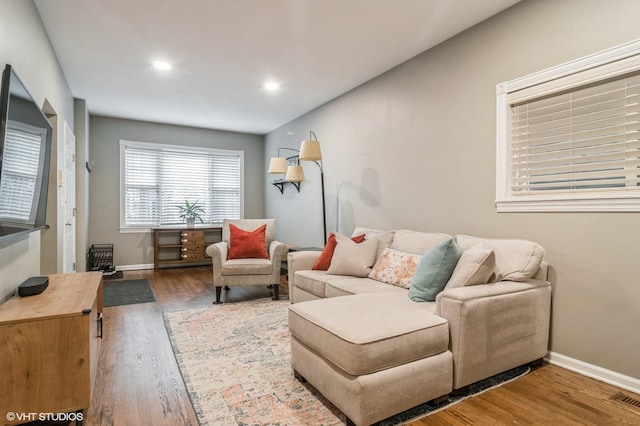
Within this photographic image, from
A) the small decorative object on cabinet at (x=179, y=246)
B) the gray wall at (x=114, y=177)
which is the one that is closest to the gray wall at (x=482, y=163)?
the small decorative object on cabinet at (x=179, y=246)

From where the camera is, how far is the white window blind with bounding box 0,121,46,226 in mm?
1736

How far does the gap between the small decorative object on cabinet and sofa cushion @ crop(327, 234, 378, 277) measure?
11.9 ft

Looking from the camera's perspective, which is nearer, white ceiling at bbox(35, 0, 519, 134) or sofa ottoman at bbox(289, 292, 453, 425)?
sofa ottoman at bbox(289, 292, 453, 425)

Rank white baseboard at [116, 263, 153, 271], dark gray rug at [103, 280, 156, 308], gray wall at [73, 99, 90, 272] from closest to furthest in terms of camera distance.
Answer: dark gray rug at [103, 280, 156, 308], gray wall at [73, 99, 90, 272], white baseboard at [116, 263, 153, 271]

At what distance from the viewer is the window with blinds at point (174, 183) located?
6141 mm

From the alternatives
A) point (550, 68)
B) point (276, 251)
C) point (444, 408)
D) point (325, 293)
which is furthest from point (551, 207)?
point (276, 251)

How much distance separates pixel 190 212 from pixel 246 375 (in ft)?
15.5

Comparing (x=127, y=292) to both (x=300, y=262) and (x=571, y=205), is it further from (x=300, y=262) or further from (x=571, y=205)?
(x=571, y=205)

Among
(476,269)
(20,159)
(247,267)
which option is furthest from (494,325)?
(20,159)

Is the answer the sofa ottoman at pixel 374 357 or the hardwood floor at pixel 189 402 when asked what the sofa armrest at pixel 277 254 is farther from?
the sofa ottoman at pixel 374 357

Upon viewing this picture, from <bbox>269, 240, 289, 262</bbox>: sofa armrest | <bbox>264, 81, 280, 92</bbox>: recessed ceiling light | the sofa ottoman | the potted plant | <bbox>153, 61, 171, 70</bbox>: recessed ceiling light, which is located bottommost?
the sofa ottoman

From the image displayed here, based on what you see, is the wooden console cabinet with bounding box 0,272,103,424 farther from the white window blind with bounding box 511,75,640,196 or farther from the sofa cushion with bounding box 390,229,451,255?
the white window blind with bounding box 511,75,640,196

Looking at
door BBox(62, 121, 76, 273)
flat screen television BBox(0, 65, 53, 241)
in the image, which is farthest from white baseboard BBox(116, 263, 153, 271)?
flat screen television BBox(0, 65, 53, 241)

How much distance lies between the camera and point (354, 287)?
2.79 m
